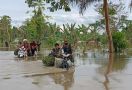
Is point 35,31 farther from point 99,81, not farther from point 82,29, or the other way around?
point 99,81

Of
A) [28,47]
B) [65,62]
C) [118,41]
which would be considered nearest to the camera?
[65,62]

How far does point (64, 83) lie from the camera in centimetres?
1408

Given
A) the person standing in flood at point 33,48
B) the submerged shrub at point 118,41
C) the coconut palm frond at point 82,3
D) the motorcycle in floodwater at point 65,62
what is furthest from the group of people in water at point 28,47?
the motorcycle in floodwater at point 65,62

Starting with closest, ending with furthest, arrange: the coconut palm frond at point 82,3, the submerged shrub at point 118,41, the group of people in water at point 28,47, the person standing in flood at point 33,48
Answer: the group of people in water at point 28,47, the person standing in flood at point 33,48, the coconut palm frond at point 82,3, the submerged shrub at point 118,41

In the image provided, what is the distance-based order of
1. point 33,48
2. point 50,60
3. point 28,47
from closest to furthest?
point 50,60, point 28,47, point 33,48

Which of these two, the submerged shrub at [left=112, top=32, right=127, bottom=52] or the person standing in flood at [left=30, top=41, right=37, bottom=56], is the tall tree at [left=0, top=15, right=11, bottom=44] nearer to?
the submerged shrub at [left=112, top=32, right=127, bottom=52]

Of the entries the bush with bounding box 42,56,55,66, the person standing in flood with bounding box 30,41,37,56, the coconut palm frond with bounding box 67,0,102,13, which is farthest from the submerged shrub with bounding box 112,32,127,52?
the bush with bounding box 42,56,55,66

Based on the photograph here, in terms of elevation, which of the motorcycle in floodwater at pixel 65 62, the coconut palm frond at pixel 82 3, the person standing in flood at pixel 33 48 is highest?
the coconut palm frond at pixel 82 3

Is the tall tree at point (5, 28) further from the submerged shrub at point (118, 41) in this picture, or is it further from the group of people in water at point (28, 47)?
the group of people in water at point (28, 47)

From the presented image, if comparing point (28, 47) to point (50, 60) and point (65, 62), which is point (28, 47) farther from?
point (65, 62)

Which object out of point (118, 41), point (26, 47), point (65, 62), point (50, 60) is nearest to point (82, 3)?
point (26, 47)

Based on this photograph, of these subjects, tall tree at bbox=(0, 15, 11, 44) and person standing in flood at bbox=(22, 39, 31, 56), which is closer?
person standing in flood at bbox=(22, 39, 31, 56)

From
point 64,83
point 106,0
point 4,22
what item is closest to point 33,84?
point 64,83

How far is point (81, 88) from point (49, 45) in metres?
40.0
